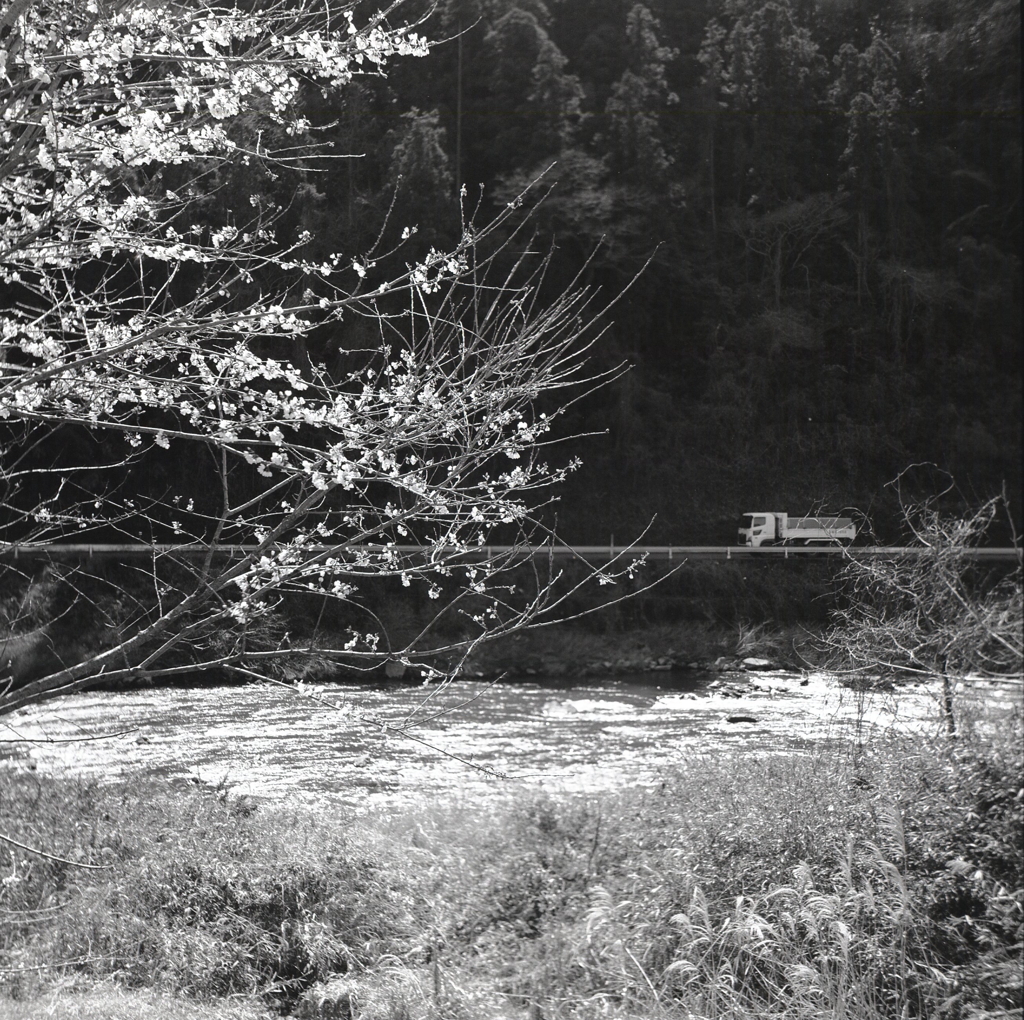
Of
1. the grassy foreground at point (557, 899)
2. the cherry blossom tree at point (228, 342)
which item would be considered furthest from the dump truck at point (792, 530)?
the cherry blossom tree at point (228, 342)

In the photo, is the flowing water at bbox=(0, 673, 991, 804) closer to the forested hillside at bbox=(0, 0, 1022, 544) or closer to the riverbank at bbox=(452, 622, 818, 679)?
the riverbank at bbox=(452, 622, 818, 679)

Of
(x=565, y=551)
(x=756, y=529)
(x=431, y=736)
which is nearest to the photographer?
(x=756, y=529)

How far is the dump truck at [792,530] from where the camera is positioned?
11.9 ft

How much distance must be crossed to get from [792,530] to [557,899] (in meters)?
2.20

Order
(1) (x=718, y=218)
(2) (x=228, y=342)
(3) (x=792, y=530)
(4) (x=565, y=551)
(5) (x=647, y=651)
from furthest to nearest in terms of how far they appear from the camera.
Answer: (5) (x=647, y=651)
(1) (x=718, y=218)
(4) (x=565, y=551)
(3) (x=792, y=530)
(2) (x=228, y=342)

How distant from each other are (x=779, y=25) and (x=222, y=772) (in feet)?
→ 15.9

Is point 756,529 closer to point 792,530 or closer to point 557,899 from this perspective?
point 792,530

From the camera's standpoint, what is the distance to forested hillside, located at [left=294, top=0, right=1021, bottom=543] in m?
3.32

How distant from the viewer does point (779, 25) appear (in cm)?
418

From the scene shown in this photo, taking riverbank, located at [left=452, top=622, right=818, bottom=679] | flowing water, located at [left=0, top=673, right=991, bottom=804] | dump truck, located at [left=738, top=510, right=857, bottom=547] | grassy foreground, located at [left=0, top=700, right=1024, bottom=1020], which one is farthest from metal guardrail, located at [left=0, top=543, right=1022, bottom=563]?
grassy foreground, located at [left=0, top=700, right=1024, bottom=1020]

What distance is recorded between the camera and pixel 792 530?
3.83 metres

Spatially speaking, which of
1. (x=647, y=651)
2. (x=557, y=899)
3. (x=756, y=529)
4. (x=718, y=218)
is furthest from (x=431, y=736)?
(x=718, y=218)

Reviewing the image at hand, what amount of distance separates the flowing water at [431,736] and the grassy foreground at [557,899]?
0.17 meters

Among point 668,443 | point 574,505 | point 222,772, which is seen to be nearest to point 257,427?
point 574,505
